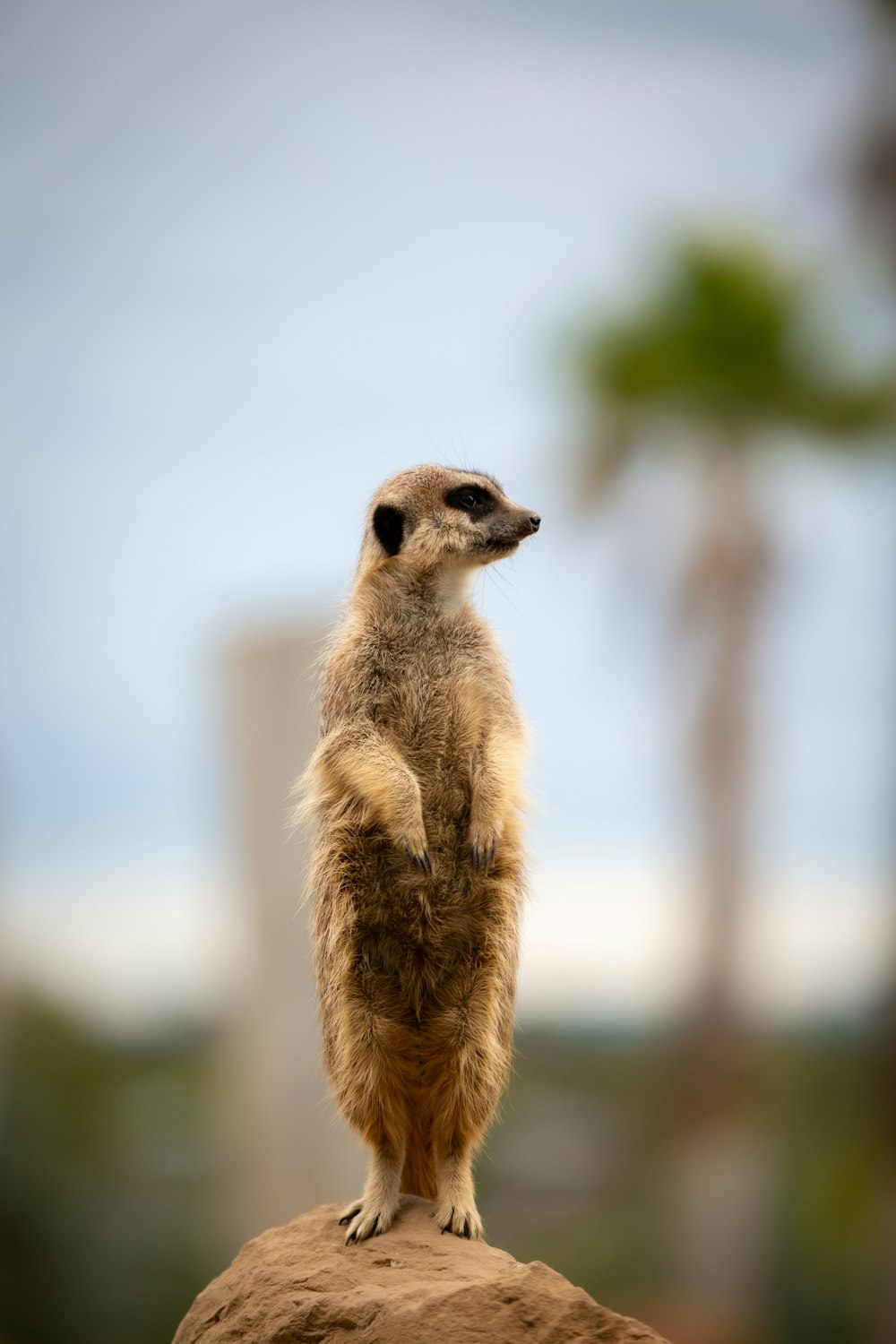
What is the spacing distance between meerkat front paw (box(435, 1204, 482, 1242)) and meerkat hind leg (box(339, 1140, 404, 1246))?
0.13 metres

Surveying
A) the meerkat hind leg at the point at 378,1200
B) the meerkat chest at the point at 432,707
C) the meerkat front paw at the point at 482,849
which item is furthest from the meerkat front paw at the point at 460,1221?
the meerkat chest at the point at 432,707

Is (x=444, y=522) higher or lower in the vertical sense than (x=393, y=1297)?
higher

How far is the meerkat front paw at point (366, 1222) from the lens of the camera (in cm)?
355

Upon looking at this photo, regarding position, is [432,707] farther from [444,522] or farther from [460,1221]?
[460,1221]

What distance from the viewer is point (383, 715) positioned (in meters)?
3.92

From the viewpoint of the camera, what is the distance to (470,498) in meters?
4.05

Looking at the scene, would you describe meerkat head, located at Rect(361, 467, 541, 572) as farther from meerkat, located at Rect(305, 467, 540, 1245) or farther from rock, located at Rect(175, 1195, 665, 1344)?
rock, located at Rect(175, 1195, 665, 1344)

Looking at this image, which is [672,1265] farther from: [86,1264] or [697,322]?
[697,322]

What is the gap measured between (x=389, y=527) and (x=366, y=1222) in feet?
6.02

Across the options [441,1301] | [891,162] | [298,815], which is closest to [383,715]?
[298,815]

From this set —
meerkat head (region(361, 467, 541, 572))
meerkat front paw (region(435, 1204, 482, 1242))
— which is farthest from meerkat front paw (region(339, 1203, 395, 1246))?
meerkat head (region(361, 467, 541, 572))

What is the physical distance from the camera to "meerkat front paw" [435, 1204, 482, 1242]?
11.7 feet

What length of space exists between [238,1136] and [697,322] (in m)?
8.13

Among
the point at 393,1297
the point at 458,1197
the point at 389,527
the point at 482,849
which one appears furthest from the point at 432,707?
the point at 393,1297
